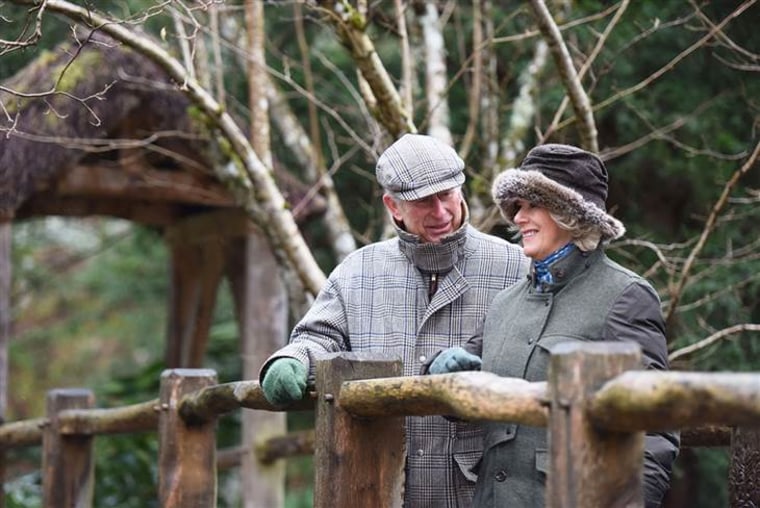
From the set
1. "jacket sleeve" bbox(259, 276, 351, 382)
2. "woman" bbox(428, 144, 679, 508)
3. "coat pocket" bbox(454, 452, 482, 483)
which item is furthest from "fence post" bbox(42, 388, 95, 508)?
"woman" bbox(428, 144, 679, 508)

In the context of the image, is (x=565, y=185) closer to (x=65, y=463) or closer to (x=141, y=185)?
(x=65, y=463)

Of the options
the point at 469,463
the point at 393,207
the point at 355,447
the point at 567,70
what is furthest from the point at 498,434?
the point at 567,70

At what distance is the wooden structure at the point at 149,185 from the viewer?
604cm

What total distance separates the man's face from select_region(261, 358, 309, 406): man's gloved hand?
1.67 feet

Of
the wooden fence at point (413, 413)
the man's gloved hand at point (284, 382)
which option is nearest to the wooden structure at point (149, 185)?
the wooden fence at point (413, 413)

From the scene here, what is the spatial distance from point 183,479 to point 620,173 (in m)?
3.83

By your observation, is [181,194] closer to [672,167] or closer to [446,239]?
[672,167]

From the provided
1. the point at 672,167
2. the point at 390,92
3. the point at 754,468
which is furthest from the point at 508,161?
Answer: the point at 754,468

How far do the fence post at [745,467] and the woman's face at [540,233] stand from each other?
734mm

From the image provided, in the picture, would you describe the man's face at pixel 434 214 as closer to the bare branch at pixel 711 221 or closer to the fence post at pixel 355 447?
the fence post at pixel 355 447

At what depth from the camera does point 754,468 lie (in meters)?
3.15

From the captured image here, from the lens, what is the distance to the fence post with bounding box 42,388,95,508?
5.55 m

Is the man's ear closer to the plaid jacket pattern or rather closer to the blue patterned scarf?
the plaid jacket pattern

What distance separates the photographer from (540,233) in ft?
9.48
